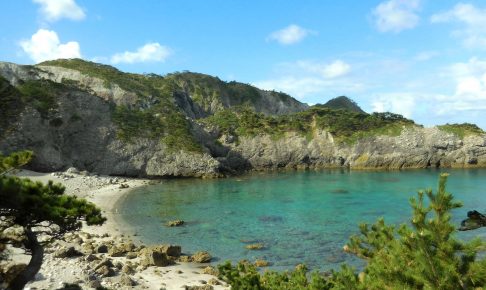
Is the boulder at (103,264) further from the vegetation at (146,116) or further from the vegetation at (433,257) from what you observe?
the vegetation at (146,116)

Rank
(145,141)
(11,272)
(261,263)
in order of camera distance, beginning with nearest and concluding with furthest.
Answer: (11,272), (261,263), (145,141)

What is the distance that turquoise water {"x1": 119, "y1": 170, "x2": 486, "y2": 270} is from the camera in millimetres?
25531

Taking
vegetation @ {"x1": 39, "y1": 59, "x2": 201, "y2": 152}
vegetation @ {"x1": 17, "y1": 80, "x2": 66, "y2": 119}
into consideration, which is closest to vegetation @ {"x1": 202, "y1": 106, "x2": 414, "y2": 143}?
vegetation @ {"x1": 39, "y1": 59, "x2": 201, "y2": 152}

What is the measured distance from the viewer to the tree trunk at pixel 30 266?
1016cm

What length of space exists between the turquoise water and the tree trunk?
13865 mm

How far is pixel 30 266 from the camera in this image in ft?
34.3

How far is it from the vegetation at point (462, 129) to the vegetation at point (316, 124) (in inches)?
314

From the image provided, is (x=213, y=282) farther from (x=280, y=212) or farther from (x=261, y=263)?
(x=280, y=212)

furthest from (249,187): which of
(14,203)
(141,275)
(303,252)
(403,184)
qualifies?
(14,203)

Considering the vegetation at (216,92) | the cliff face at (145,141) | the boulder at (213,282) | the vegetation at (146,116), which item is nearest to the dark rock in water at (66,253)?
the boulder at (213,282)

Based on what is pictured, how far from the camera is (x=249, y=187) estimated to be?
5728 cm

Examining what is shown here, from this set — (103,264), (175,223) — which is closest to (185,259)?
(103,264)

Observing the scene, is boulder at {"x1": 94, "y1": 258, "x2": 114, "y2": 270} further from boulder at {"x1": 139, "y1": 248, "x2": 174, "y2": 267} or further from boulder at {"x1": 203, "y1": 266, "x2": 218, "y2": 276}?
boulder at {"x1": 203, "y1": 266, "x2": 218, "y2": 276}

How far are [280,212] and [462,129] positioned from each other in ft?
228
